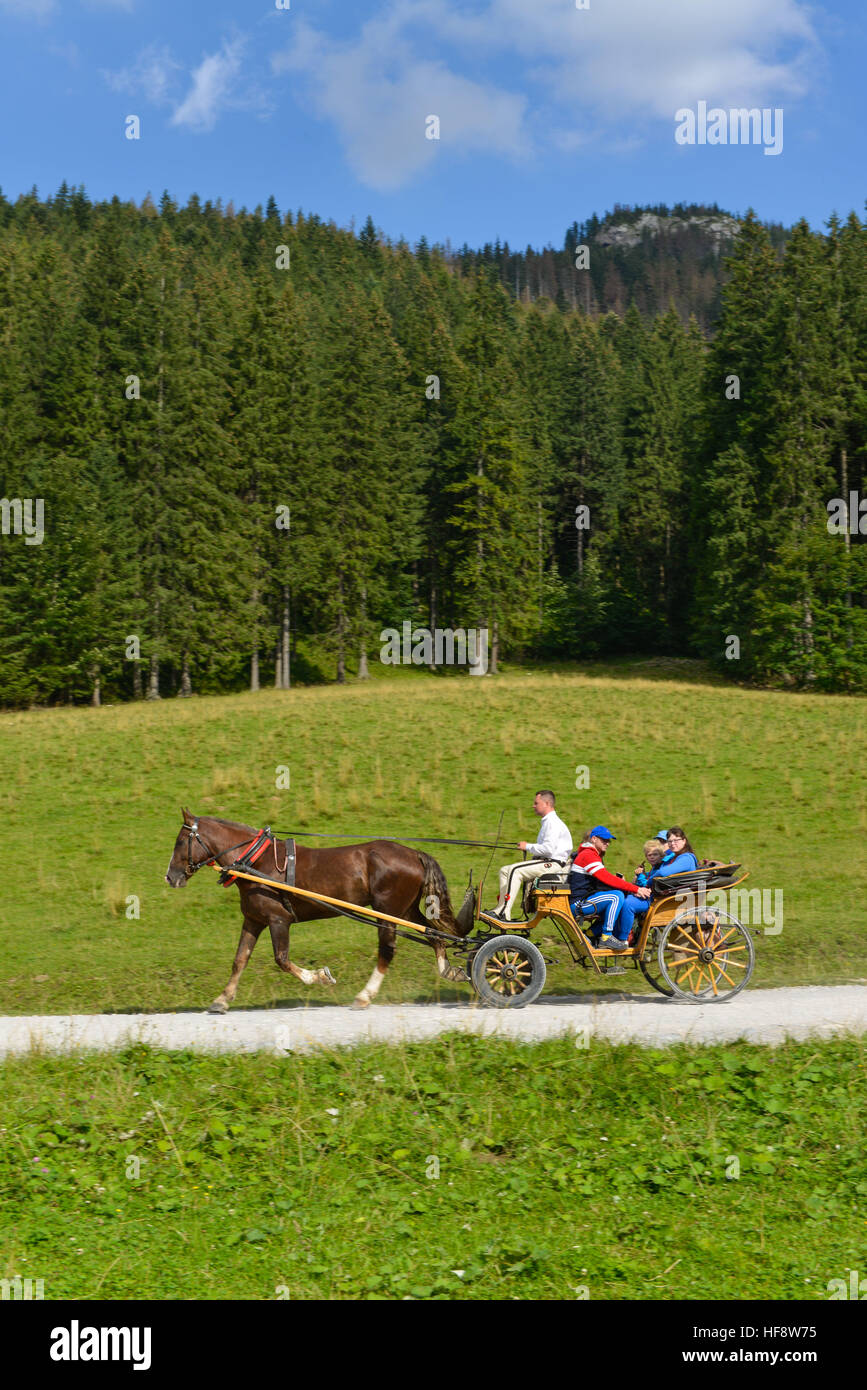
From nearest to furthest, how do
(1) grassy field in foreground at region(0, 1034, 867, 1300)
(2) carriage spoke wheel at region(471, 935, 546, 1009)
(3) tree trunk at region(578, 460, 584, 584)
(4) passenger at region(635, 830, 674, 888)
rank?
(1) grassy field in foreground at region(0, 1034, 867, 1300) → (2) carriage spoke wheel at region(471, 935, 546, 1009) → (4) passenger at region(635, 830, 674, 888) → (3) tree trunk at region(578, 460, 584, 584)

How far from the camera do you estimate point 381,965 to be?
11.9m

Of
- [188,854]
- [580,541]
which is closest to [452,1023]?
[188,854]

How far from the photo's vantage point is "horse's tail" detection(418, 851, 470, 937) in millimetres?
11766

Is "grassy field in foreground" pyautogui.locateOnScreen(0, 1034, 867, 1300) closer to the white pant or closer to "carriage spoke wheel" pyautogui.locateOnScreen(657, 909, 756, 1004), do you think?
"carriage spoke wheel" pyautogui.locateOnScreen(657, 909, 756, 1004)

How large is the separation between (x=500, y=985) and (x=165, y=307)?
54.0 m

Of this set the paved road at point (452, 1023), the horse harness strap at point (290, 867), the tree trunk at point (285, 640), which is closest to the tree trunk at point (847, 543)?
the tree trunk at point (285, 640)

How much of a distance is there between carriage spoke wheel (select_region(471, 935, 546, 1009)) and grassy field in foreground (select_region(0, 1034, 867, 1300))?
1.79 meters

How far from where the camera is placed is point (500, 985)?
1183 cm

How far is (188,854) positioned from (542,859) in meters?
3.67

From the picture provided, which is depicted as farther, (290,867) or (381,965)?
(381,965)

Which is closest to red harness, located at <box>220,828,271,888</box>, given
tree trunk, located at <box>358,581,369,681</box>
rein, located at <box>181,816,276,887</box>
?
rein, located at <box>181,816,276,887</box>

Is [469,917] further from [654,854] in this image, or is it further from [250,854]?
[654,854]

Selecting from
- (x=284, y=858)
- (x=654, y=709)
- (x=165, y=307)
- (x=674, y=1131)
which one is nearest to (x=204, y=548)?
(x=165, y=307)

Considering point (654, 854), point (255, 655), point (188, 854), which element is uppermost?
point (255, 655)
